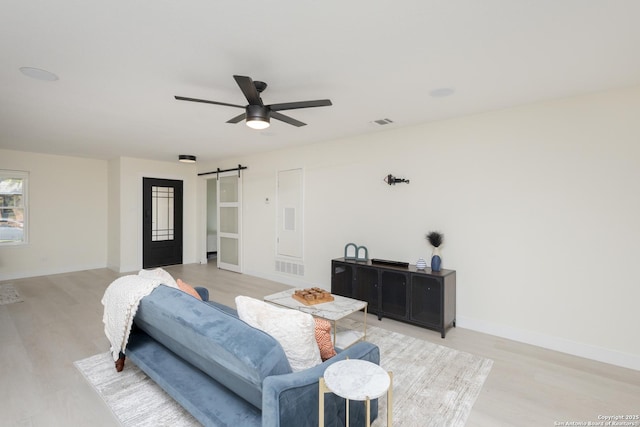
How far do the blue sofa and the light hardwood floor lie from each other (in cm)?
60

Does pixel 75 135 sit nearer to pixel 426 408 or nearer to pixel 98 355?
pixel 98 355

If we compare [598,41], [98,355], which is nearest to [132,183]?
[98,355]

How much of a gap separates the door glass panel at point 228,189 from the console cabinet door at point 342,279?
345 cm

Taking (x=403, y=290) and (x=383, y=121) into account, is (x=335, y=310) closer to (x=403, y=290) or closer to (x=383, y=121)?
(x=403, y=290)

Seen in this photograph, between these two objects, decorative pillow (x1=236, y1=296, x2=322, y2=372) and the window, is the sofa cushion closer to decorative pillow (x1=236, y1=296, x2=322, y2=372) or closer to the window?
decorative pillow (x1=236, y1=296, x2=322, y2=372)

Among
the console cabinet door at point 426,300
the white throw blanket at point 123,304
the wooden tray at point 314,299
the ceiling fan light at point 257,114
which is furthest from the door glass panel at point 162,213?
the console cabinet door at point 426,300

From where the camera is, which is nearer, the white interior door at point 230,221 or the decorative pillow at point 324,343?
the decorative pillow at point 324,343

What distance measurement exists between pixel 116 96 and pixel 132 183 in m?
4.14

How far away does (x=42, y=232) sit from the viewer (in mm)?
6309

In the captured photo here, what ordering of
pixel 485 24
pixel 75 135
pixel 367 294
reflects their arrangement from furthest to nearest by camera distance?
pixel 75 135
pixel 367 294
pixel 485 24

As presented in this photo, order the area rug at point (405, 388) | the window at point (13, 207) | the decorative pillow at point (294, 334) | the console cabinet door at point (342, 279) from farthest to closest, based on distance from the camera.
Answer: the window at point (13, 207) → the console cabinet door at point (342, 279) → the area rug at point (405, 388) → the decorative pillow at point (294, 334)

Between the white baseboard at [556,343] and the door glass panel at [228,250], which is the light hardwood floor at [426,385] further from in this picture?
the door glass panel at [228,250]

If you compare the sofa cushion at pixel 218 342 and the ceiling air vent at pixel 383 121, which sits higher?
the ceiling air vent at pixel 383 121

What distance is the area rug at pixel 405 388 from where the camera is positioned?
2.09m
